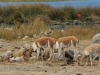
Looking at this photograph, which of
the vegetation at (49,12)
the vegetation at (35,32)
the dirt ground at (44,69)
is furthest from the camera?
the vegetation at (49,12)

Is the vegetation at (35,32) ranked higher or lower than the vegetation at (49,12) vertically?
lower

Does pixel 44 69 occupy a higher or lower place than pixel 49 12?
lower

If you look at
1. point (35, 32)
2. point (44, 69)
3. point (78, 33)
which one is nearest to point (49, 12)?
point (35, 32)

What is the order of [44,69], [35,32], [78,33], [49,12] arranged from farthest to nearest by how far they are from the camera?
[49,12] → [35,32] → [78,33] → [44,69]

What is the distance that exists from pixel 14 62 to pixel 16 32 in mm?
7714

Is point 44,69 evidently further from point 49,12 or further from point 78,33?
point 49,12

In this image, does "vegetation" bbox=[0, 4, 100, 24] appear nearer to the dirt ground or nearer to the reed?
the reed

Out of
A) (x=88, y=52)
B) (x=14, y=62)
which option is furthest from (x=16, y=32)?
(x=88, y=52)

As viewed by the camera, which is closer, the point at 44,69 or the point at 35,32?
the point at 44,69

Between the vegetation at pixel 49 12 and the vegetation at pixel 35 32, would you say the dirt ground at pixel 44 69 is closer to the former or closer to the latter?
the vegetation at pixel 35 32

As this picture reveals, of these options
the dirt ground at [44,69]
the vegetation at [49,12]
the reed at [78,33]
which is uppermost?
the vegetation at [49,12]

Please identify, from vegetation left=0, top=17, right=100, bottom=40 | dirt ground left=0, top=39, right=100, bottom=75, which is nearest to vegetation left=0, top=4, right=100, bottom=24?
vegetation left=0, top=17, right=100, bottom=40

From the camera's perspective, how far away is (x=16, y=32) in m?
18.3

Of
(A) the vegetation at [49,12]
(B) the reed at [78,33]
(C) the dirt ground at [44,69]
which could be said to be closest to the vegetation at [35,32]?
(B) the reed at [78,33]
